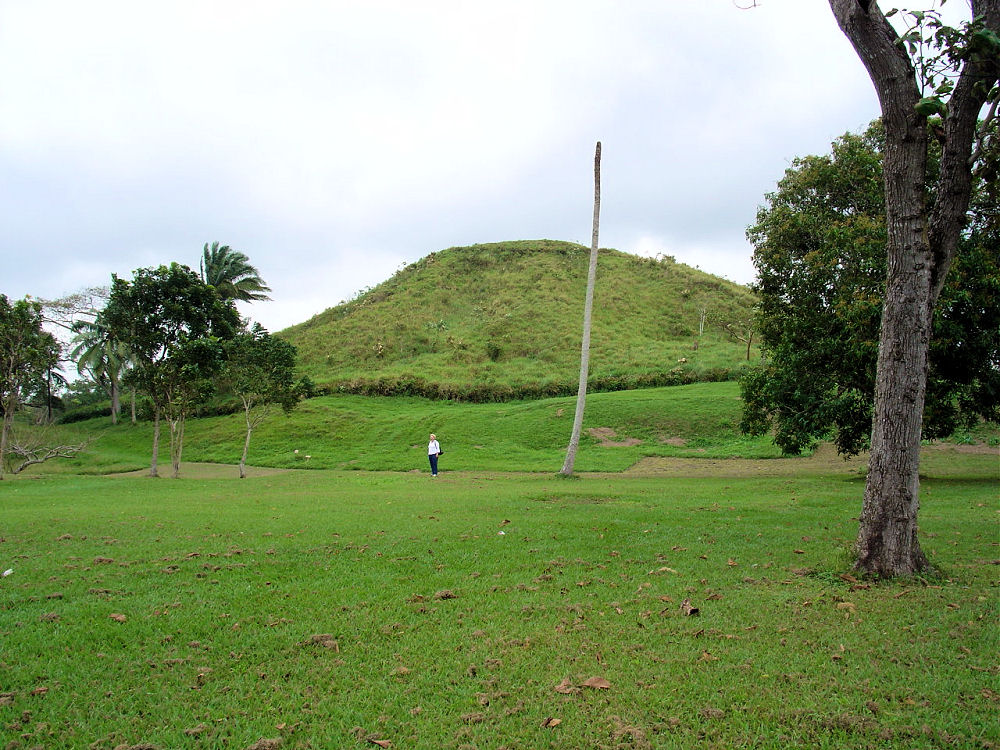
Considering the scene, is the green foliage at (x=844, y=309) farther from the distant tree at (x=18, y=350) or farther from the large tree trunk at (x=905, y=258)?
the distant tree at (x=18, y=350)

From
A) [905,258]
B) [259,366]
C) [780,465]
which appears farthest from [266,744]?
[259,366]

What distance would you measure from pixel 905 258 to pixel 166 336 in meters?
26.0

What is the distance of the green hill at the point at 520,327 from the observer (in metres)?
43.7

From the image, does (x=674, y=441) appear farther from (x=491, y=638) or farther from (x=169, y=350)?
(x=491, y=638)

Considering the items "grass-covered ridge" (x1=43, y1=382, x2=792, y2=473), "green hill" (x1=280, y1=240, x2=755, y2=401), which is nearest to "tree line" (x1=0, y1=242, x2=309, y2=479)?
"grass-covered ridge" (x1=43, y1=382, x2=792, y2=473)

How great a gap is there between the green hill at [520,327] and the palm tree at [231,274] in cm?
744

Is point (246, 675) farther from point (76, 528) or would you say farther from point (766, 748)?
point (76, 528)

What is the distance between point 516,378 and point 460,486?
27.1 m

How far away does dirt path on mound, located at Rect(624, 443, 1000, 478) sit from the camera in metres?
20.9

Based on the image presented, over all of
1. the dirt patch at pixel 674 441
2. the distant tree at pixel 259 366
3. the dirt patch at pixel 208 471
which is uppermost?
the distant tree at pixel 259 366

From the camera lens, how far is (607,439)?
29797mm

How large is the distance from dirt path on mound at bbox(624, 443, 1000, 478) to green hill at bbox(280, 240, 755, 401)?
1493cm

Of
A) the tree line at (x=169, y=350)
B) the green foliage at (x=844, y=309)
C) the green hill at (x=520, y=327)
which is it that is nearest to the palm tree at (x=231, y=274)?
the green hill at (x=520, y=327)

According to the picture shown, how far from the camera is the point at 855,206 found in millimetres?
18453
